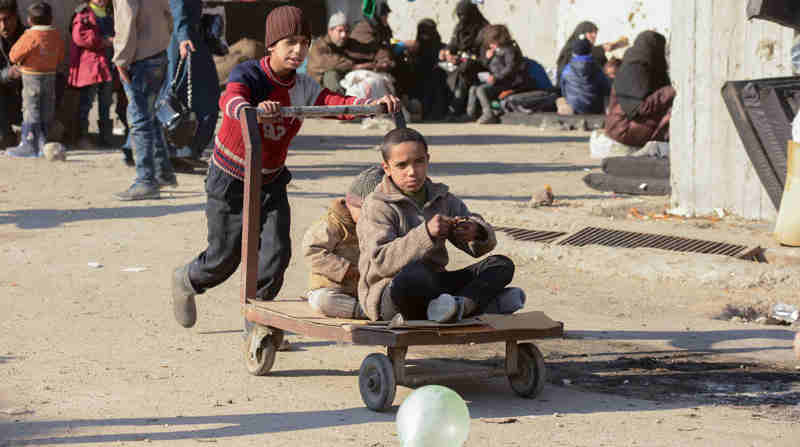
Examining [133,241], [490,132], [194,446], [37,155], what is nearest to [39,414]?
[194,446]

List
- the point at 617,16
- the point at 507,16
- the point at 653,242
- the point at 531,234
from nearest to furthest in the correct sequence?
the point at 653,242
the point at 531,234
the point at 617,16
the point at 507,16

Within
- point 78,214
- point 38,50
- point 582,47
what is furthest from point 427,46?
point 78,214

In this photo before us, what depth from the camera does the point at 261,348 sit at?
5.39 metres

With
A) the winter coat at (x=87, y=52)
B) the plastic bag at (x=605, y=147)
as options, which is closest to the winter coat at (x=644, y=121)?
the plastic bag at (x=605, y=147)

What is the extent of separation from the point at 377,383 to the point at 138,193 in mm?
6203

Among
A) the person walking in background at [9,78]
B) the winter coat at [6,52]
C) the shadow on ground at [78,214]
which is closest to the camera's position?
the shadow on ground at [78,214]

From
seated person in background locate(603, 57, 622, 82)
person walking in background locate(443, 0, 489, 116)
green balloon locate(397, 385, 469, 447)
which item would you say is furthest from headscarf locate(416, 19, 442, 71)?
green balloon locate(397, 385, 469, 447)

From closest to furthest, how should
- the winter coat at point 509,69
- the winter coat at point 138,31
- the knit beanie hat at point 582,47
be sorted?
the winter coat at point 138,31, the knit beanie hat at point 582,47, the winter coat at point 509,69

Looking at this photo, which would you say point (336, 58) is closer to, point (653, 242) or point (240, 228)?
point (653, 242)

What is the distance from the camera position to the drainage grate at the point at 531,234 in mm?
8914

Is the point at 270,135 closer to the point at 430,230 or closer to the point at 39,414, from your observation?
the point at 430,230

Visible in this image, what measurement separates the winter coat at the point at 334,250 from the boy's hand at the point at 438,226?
76 centimetres

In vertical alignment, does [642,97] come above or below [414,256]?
above

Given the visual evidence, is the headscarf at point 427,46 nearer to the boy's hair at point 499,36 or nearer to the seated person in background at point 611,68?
the boy's hair at point 499,36
